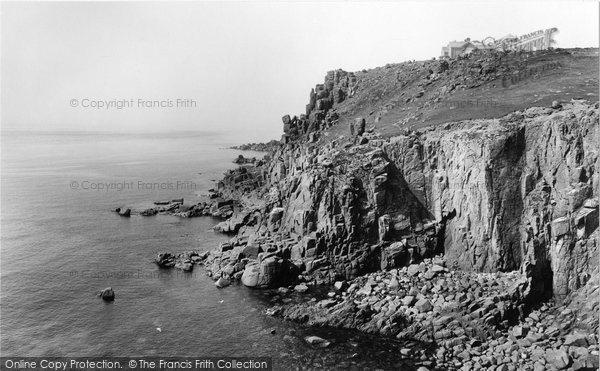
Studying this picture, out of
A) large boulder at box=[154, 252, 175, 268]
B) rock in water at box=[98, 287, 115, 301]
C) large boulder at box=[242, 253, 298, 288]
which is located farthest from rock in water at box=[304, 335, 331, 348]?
large boulder at box=[154, 252, 175, 268]

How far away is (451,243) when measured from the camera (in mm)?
67812

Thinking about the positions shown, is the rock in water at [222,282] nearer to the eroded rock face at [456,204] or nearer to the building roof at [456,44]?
the eroded rock face at [456,204]

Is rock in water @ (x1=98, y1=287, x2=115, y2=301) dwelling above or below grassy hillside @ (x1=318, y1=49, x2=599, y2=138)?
below

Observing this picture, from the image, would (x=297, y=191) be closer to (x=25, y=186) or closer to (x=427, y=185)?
(x=427, y=185)

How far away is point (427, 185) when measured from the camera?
72.2 meters

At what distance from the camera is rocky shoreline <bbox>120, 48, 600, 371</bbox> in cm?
5191

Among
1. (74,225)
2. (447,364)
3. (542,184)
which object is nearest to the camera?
(447,364)

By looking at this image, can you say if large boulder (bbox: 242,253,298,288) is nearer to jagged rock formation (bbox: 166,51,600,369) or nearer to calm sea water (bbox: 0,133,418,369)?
jagged rock formation (bbox: 166,51,600,369)

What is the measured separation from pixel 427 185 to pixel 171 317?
41902mm

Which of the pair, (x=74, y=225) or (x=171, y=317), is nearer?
(x=171, y=317)

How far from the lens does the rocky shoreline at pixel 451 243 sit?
51.9 meters

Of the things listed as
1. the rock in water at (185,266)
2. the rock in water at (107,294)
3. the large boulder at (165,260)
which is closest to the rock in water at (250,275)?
Result: the rock in water at (185,266)

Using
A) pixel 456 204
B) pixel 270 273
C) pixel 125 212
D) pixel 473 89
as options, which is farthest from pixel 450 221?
pixel 125 212

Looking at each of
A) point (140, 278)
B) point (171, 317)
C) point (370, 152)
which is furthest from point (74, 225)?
point (370, 152)
